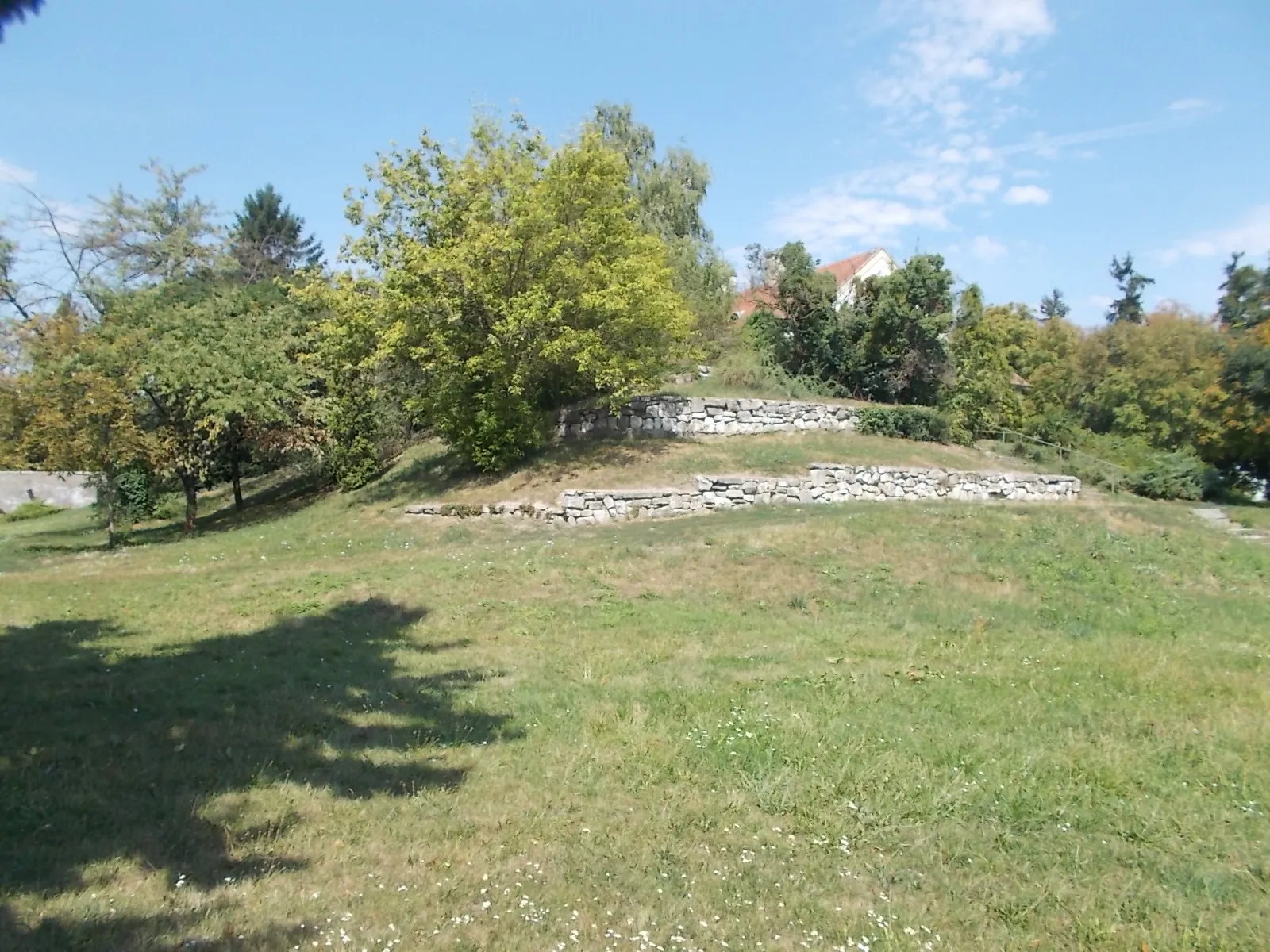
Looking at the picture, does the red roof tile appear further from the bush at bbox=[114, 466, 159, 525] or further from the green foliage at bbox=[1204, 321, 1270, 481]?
the bush at bbox=[114, 466, 159, 525]

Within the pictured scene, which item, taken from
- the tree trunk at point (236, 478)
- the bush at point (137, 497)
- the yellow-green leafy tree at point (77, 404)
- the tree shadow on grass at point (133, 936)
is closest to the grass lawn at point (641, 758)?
the tree shadow on grass at point (133, 936)

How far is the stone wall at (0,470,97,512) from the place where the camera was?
43844 millimetres

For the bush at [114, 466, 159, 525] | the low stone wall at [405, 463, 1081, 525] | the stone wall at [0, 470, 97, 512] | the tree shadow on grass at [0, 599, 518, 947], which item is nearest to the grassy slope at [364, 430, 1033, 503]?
the low stone wall at [405, 463, 1081, 525]

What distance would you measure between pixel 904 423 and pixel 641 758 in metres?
23.6

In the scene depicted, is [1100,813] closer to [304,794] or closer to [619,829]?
[619,829]

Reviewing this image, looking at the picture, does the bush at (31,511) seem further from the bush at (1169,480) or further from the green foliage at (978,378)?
the bush at (1169,480)

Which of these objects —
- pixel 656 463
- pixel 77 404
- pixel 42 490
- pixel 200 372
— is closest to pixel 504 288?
pixel 656 463

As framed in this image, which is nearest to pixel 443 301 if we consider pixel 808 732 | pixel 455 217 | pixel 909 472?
pixel 455 217

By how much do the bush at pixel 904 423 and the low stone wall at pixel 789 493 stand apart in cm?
405

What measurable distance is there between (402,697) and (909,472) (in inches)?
709

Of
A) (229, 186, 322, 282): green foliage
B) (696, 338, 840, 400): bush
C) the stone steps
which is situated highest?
(229, 186, 322, 282): green foliage

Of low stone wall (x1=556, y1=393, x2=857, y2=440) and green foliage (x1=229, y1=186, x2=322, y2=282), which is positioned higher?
green foliage (x1=229, y1=186, x2=322, y2=282)

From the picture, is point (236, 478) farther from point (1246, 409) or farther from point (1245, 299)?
point (1245, 299)

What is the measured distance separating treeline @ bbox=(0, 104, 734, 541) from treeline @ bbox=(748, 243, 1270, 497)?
26.1ft
